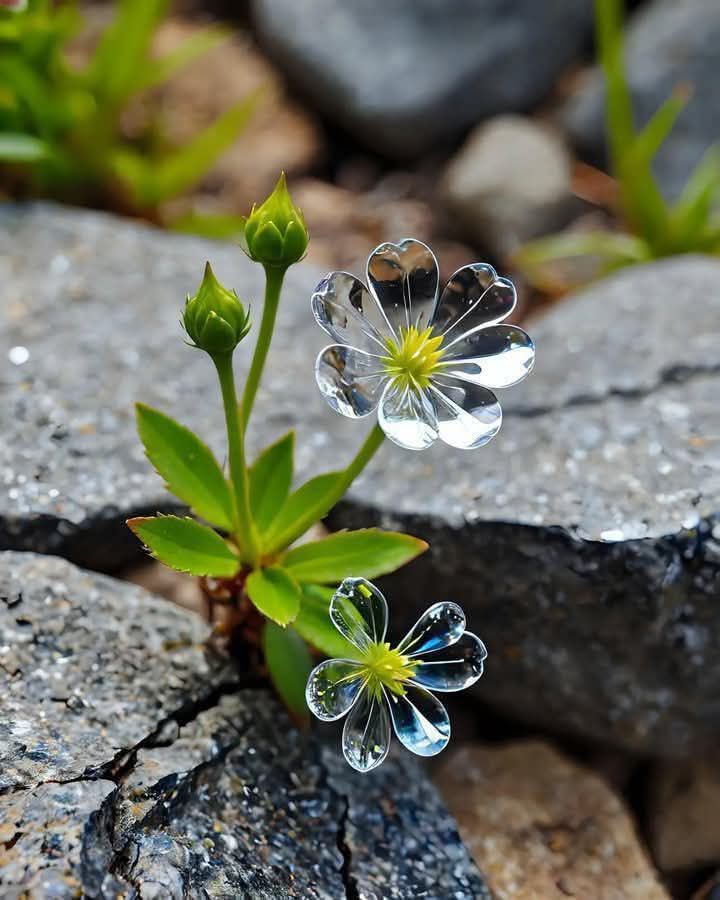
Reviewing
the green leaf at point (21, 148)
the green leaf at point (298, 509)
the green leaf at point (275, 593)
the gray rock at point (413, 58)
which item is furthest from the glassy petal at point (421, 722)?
the gray rock at point (413, 58)

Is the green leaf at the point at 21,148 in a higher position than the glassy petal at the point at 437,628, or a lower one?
lower

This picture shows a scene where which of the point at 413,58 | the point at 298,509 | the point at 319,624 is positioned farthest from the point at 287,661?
the point at 413,58

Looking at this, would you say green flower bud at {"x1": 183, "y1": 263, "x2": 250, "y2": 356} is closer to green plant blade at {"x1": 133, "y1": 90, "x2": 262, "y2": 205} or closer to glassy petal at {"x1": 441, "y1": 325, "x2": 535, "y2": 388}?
glassy petal at {"x1": 441, "y1": 325, "x2": 535, "y2": 388}

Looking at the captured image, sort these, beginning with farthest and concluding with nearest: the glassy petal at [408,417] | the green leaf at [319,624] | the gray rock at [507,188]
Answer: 1. the gray rock at [507,188]
2. the green leaf at [319,624]
3. the glassy petal at [408,417]

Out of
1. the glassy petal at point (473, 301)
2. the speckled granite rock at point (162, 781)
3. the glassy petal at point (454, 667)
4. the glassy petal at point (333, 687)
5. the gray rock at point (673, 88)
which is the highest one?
the glassy petal at point (473, 301)

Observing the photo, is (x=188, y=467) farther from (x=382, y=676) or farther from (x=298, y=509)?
(x=382, y=676)

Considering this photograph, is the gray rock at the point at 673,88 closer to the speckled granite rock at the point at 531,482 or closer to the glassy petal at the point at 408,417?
the speckled granite rock at the point at 531,482
